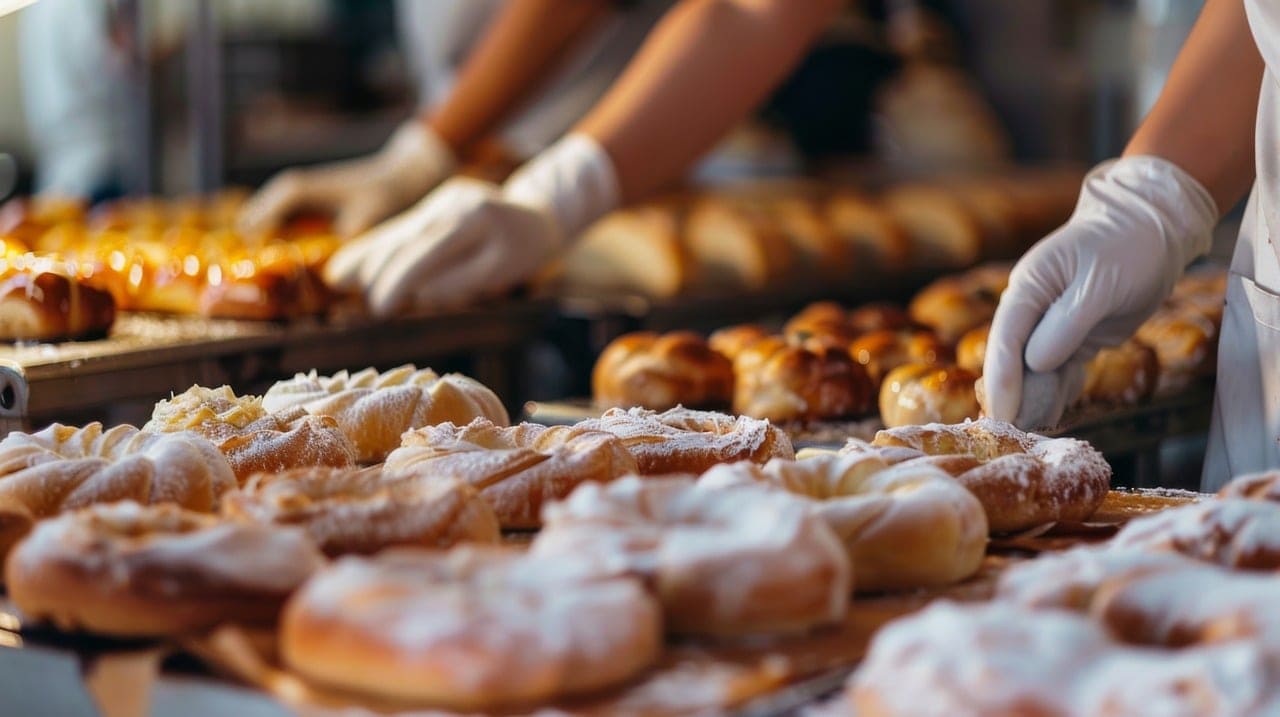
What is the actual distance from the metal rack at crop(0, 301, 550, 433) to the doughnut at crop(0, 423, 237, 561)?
1.06 metres

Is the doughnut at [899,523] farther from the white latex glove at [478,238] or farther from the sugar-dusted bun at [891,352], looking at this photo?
the white latex glove at [478,238]

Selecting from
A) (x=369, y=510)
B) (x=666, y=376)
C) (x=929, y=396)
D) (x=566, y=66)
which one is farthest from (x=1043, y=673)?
(x=566, y=66)

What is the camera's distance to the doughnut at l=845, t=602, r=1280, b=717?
0.90 metres

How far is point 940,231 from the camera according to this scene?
512 cm

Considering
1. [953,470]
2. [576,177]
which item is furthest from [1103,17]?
[953,470]

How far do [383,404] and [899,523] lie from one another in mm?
903

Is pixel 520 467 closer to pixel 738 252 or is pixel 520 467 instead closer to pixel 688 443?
pixel 688 443

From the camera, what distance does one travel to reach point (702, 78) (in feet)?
12.5

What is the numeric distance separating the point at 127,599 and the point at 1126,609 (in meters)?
0.80

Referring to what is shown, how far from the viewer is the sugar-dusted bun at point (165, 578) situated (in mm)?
1171

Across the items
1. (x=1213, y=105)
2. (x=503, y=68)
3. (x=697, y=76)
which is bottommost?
(x=1213, y=105)

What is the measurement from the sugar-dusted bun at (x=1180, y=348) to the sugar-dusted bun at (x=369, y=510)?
195 centimetres

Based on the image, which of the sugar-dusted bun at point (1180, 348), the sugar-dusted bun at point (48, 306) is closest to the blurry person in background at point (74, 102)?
the sugar-dusted bun at point (48, 306)

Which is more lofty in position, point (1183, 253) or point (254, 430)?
point (1183, 253)
